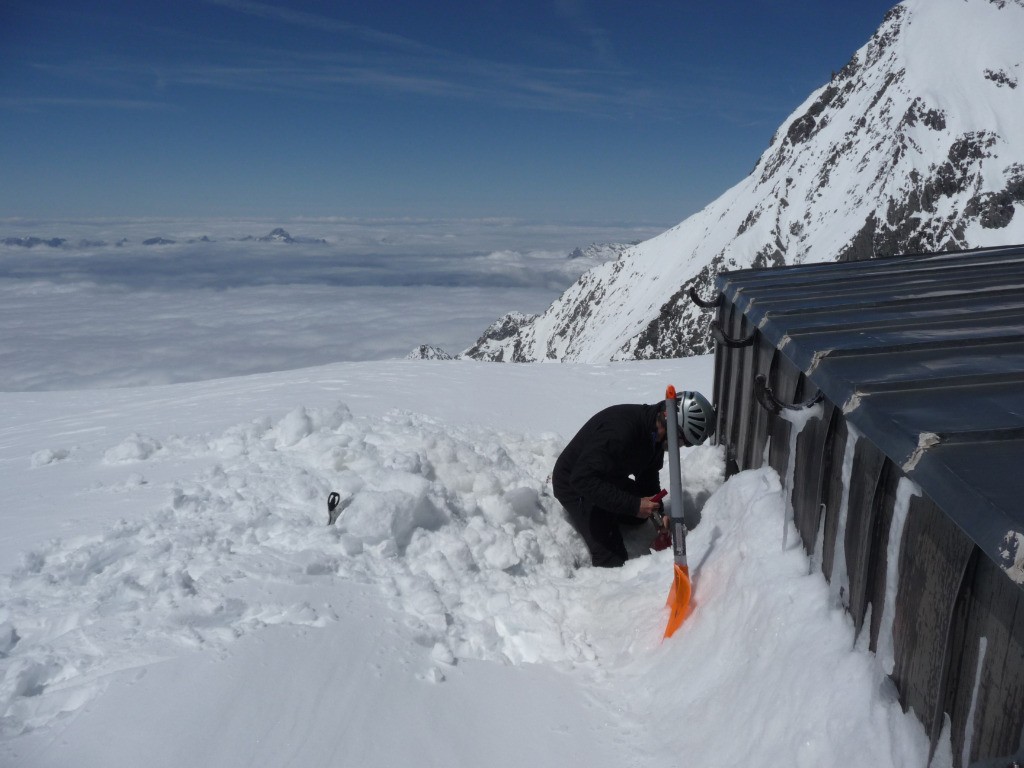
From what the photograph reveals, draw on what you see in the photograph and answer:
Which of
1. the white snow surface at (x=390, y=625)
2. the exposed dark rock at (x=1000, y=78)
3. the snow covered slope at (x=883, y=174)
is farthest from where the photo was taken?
the exposed dark rock at (x=1000, y=78)

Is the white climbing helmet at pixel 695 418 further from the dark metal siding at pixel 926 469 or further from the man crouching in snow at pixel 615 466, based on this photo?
the dark metal siding at pixel 926 469

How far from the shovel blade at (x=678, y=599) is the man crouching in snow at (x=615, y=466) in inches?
44.5

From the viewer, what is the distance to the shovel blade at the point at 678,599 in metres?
4.17

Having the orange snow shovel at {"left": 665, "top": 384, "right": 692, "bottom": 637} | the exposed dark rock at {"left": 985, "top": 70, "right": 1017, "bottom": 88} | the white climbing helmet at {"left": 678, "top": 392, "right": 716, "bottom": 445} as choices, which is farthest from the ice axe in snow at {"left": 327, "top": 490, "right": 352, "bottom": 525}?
the exposed dark rock at {"left": 985, "top": 70, "right": 1017, "bottom": 88}

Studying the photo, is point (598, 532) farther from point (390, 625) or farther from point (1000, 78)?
point (1000, 78)

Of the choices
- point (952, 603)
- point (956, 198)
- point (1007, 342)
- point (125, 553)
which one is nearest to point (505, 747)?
point (952, 603)

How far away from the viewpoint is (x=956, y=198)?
113 m

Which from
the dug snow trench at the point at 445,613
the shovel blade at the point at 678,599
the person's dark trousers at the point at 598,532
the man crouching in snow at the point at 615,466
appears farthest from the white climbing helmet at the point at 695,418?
the shovel blade at the point at 678,599

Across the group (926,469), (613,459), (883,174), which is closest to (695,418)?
(613,459)

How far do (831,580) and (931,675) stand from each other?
0.92 meters

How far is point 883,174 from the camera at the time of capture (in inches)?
4811

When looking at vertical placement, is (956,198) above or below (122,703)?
above

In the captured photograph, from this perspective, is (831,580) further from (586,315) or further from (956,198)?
(586,315)

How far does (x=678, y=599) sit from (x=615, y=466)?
152cm
